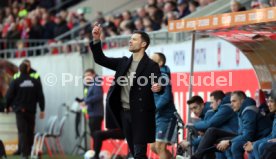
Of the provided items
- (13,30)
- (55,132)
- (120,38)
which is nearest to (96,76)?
(120,38)

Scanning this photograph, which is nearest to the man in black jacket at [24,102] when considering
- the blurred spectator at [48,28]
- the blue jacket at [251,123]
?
the blue jacket at [251,123]

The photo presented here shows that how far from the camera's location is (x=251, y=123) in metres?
12.5

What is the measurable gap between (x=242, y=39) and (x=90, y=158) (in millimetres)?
4467

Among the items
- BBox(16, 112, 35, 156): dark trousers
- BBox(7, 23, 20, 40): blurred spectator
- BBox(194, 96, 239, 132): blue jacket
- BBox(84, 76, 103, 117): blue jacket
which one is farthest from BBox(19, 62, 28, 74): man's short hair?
BBox(7, 23, 20, 40): blurred spectator

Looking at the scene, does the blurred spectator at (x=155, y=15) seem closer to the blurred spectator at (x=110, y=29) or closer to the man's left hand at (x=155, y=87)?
the blurred spectator at (x=110, y=29)

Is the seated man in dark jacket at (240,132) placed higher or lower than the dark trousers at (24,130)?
higher

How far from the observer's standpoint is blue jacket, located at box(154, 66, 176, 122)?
1399 centimetres

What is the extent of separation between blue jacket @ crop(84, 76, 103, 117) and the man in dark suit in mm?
6170

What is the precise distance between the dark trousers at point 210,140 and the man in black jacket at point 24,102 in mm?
5992

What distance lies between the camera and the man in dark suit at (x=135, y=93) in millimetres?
11477

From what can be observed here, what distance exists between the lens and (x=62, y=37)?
85.3 ft

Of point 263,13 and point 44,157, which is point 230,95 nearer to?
point 263,13

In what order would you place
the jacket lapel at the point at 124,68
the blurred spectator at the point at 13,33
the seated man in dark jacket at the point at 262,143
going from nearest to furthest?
the jacket lapel at the point at 124,68
the seated man in dark jacket at the point at 262,143
the blurred spectator at the point at 13,33

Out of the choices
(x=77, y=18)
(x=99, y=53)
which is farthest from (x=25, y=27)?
(x=99, y=53)
